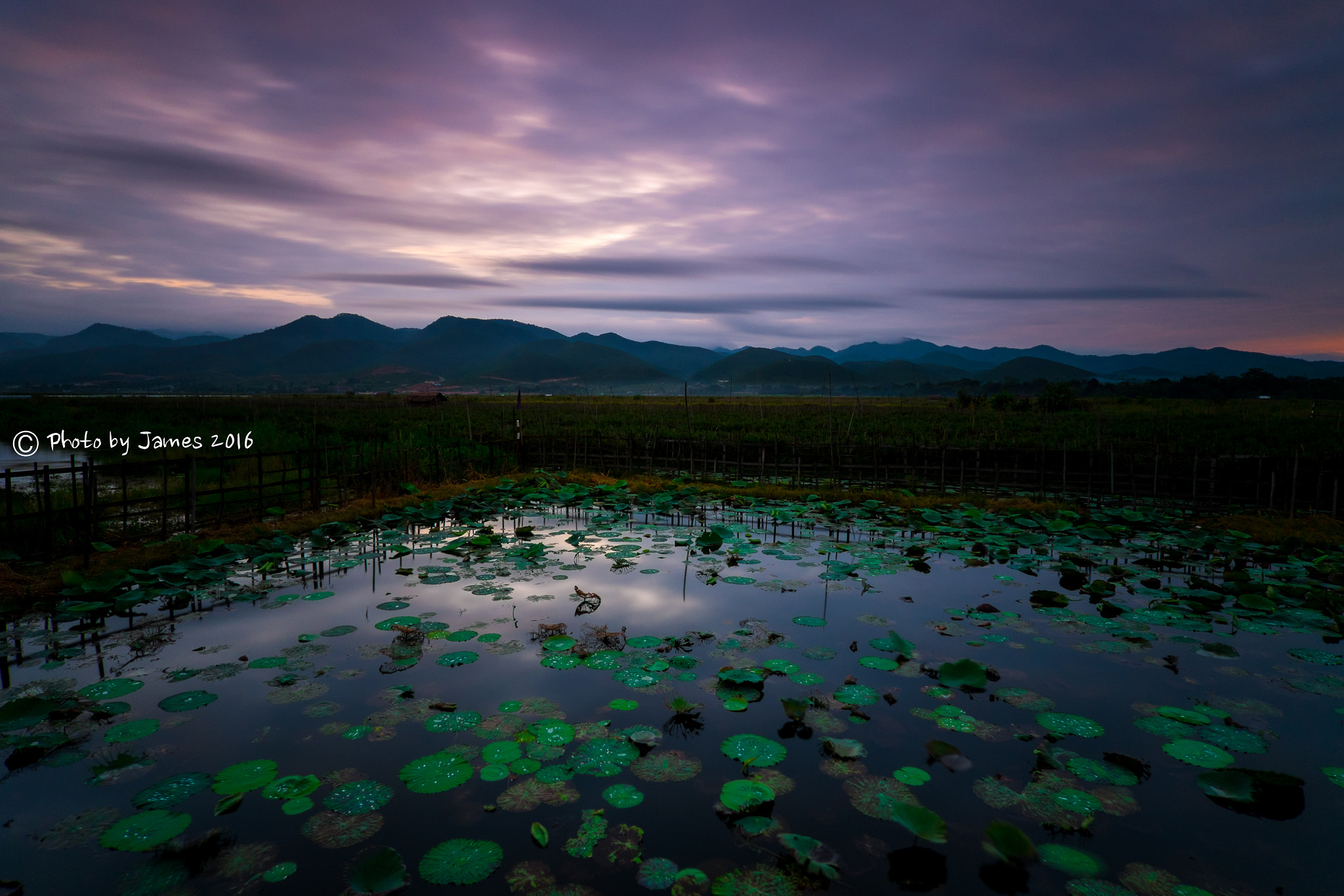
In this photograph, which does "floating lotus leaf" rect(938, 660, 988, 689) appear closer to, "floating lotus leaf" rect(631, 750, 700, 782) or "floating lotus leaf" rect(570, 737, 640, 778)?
"floating lotus leaf" rect(631, 750, 700, 782)

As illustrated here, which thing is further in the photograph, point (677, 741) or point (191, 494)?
point (191, 494)

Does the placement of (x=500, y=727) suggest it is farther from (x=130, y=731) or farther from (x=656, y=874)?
(x=130, y=731)

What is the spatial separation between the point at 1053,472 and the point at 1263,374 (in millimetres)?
70096

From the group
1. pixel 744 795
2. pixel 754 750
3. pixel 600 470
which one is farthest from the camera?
pixel 600 470

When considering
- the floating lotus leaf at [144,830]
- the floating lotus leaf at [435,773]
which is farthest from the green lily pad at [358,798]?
the floating lotus leaf at [144,830]

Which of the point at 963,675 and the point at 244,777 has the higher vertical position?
the point at 963,675

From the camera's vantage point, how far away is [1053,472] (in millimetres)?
13680

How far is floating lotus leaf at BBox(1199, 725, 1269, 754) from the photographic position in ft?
12.8

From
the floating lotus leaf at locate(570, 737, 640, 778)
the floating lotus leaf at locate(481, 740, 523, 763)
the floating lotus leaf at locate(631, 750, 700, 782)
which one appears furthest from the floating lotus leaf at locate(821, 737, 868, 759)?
the floating lotus leaf at locate(481, 740, 523, 763)

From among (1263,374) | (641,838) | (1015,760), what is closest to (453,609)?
(641,838)

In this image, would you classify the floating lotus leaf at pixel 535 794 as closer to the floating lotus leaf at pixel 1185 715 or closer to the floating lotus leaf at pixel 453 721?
the floating lotus leaf at pixel 453 721

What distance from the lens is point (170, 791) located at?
3.30m

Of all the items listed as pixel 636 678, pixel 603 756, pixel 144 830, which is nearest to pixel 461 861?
pixel 603 756

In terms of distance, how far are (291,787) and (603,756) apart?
1773 millimetres
